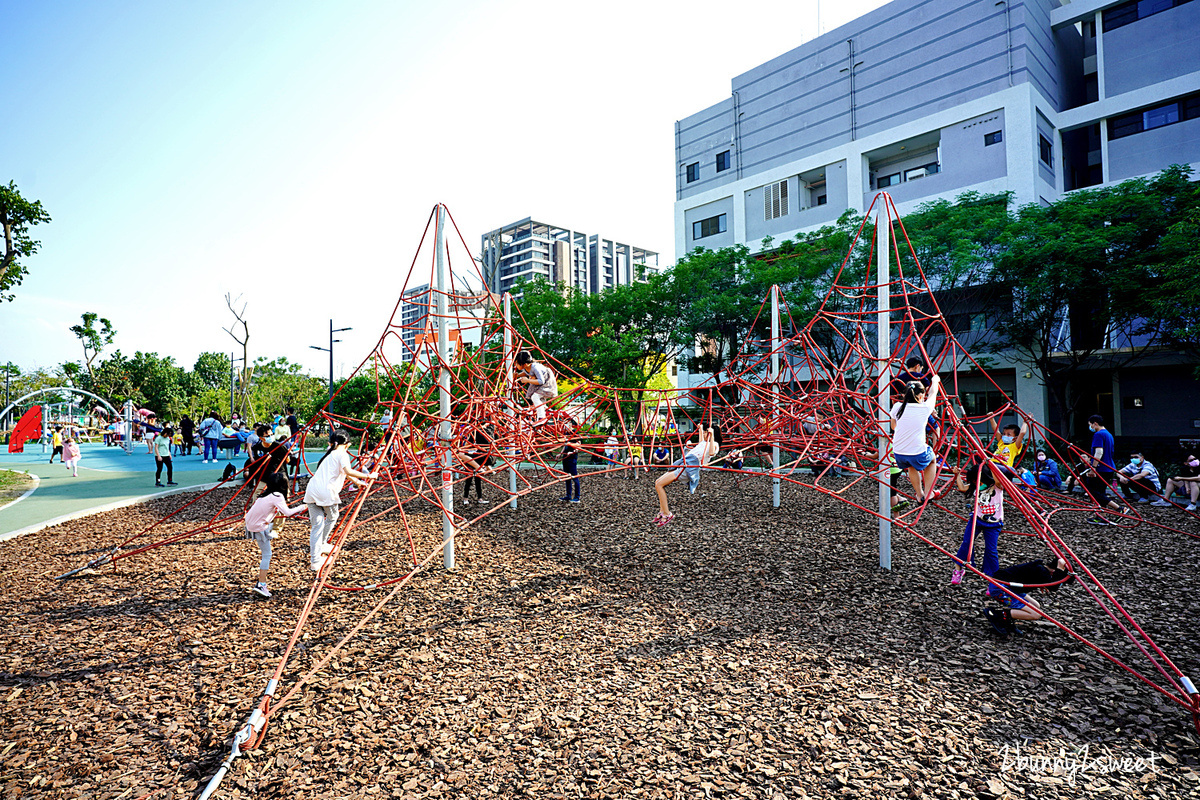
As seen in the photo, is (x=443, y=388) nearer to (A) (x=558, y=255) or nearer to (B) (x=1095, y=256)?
(B) (x=1095, y=256)

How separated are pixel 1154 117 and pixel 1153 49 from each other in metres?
2.58

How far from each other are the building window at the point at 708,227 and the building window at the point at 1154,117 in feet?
55.6

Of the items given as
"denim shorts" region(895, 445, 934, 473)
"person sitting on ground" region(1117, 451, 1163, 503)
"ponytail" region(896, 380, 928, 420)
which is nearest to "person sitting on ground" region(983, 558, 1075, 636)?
"denim shorts" region(895, 445, 934, 473)

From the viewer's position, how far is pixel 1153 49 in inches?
877

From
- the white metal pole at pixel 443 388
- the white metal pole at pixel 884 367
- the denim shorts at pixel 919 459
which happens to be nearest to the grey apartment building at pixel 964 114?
the white metal pole at pixel 884 367

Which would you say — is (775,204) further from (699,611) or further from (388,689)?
(388,689)

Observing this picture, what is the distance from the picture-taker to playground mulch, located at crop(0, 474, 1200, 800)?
336cm

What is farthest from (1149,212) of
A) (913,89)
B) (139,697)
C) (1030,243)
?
(139,697)

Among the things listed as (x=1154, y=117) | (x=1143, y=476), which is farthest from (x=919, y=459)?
(x=1154, y=117)

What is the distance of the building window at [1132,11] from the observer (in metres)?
22.2

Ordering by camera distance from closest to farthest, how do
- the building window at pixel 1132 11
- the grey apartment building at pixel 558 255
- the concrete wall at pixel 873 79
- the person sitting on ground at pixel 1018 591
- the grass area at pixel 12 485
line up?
the person sitting on ground at pixel 1018 591 < the grass area at pixel 12 485 < the building window at pixel 1132 11 < the concrete wall at pixel 873 79 < the grey apartment building at pixel 558 255

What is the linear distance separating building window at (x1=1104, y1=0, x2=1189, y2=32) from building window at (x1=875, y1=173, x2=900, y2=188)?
8661mm

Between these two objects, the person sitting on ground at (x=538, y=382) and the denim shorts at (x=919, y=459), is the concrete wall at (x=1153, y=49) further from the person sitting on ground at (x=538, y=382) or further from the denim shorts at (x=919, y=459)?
the person sitting on ground at (x=538, y=382)

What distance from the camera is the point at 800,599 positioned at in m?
6.11
